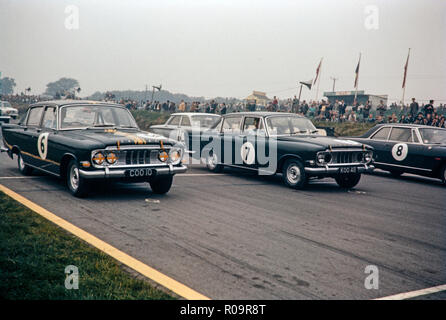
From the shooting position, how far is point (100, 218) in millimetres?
5973

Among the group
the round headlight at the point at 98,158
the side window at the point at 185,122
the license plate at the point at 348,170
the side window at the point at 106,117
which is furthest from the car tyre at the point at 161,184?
the side window at the point at 185,122

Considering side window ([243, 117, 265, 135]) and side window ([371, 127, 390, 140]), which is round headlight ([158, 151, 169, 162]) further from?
side window ([371, 127, 390, 140])

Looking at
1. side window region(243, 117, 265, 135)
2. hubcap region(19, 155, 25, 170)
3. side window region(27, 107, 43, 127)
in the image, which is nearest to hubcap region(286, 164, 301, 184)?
side window region(243, 117, 265, 135)

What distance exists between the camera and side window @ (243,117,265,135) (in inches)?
408

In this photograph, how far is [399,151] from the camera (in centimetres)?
1199

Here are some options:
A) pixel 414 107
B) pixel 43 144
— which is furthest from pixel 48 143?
pixel 414 107

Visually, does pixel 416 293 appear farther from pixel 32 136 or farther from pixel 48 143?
pixel 32 136

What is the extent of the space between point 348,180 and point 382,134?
3.51 m

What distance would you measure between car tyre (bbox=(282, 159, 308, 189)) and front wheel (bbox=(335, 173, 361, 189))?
110cm

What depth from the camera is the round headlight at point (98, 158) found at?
6.96m

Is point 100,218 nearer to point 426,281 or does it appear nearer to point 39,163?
point 39,163

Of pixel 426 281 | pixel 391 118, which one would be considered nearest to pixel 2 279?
pixel 426 281
